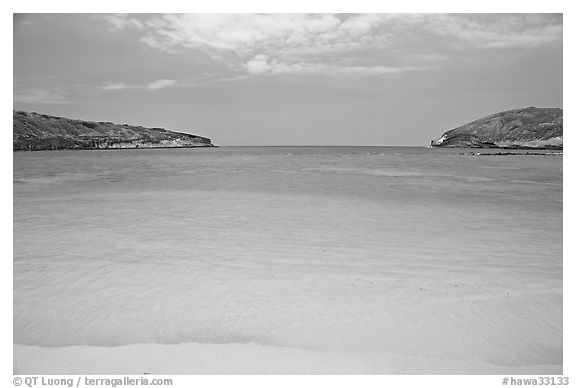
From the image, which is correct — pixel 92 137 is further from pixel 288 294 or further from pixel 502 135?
pixel 288 294

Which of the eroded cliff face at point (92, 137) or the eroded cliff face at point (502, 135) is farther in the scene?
the eroded cliff face at point (92, 137)

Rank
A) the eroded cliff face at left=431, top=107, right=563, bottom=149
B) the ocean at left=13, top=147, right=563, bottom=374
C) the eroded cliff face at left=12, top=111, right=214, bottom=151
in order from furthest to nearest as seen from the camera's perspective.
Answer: the eroded cliff face at left=12, top=111, right=214, bottom=151 < the eroded cliff face at left=431, top=107, right=563, bottom=149 < the ocean at left=13, top=147, right=563, bottom=374

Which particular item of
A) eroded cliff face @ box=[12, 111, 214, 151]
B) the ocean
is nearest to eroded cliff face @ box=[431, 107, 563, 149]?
the ocean

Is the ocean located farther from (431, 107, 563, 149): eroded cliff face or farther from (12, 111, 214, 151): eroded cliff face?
(12, 111, 214, 151): eroded cliff face

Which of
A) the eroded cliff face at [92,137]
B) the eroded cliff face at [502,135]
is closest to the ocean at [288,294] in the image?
the eroded cliff face at [502,135]

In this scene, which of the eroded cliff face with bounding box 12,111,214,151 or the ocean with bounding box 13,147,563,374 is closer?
the ocean with bounding box 13,147,563,374

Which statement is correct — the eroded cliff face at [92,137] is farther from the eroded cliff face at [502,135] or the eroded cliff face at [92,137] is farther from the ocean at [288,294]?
the eroded cliff face at [502,135]

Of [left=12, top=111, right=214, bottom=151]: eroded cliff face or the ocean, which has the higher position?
[left=12, top=111, right=214, bottom=151]: eroded cliff face
